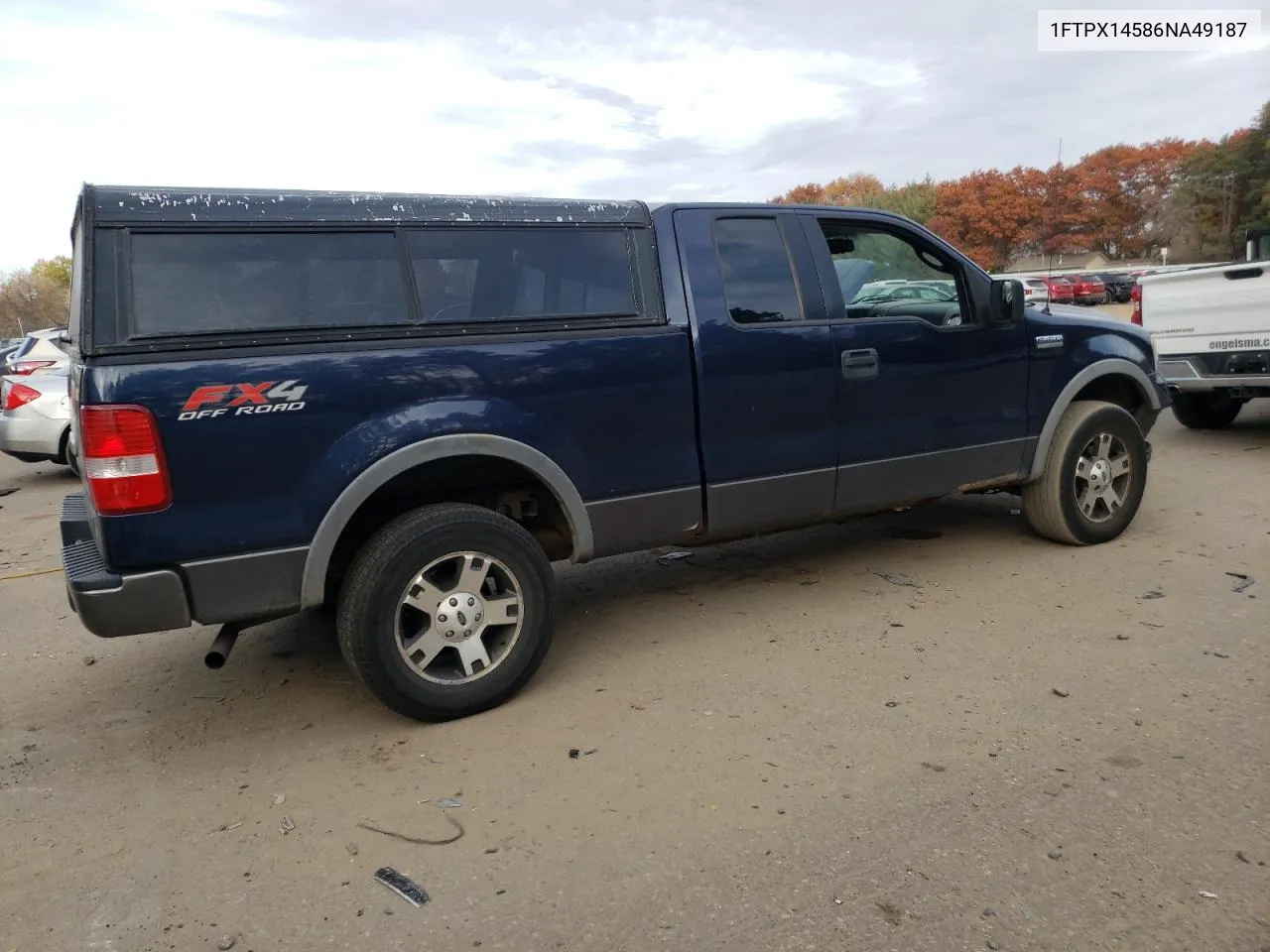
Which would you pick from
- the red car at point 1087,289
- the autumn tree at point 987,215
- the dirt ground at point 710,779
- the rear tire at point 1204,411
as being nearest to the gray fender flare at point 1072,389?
the dirt ground at point 710,779

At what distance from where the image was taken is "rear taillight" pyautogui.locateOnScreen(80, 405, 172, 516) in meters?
3.05

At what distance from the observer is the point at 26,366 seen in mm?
10656

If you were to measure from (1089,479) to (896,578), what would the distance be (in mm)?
1401

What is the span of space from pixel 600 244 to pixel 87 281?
2003mm

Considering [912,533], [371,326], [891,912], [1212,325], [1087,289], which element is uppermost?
[1087,289]

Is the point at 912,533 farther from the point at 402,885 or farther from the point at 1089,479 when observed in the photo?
the point at 402,885

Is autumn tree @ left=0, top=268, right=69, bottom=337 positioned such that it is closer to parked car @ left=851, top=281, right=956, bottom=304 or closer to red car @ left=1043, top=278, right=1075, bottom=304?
red car @ left=1043, top=278, right=1075, bottom=304

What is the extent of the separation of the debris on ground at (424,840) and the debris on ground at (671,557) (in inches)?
118

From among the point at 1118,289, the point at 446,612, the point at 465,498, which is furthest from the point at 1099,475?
the point at 1118,289

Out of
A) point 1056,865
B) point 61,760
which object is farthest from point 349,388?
point 1056,865

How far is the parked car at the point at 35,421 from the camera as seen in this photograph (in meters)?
10.0

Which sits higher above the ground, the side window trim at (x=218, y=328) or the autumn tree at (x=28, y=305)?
the autumn tree at (x=28, y=305)

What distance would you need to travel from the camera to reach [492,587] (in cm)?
380

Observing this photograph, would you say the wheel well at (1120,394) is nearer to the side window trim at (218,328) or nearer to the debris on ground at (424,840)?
the side window trim at (218,328)
